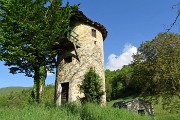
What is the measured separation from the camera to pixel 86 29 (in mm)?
24406

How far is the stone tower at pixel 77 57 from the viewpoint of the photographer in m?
22.7

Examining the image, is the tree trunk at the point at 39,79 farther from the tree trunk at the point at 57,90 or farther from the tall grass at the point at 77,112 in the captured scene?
the tall grass at the point at 77,112

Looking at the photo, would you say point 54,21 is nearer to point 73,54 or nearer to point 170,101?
point 73,54

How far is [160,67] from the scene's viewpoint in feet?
102

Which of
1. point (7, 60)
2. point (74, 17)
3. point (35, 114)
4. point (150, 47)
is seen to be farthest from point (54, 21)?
point (150, 47)

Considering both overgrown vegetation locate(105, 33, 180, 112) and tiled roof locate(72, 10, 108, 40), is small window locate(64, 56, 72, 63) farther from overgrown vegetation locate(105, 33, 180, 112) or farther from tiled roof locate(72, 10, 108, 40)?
overgrown vegetation locate(105, 33, 180, 112)

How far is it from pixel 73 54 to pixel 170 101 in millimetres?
15081

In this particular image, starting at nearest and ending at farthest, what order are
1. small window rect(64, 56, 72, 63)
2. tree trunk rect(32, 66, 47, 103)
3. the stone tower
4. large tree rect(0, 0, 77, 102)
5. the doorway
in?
1. large tree rect(0, 0, 77, 102)
2. tree trunk rect(32, 66, 47, 103)
3. the stone tower
4. the doorway
5. small window rect(64, 56, 72, 63)

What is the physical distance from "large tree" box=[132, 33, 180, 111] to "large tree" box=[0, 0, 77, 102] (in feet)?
Answer: 49.4

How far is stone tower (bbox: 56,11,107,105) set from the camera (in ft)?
74.6

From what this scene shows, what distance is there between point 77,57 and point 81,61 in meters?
0.55

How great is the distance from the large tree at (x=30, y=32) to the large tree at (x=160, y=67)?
49.4ft

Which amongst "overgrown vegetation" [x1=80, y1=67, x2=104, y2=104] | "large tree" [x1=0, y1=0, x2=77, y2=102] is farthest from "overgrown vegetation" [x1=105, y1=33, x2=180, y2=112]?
"large tree" [x1=0, y1=0, x2=77, y2=102]

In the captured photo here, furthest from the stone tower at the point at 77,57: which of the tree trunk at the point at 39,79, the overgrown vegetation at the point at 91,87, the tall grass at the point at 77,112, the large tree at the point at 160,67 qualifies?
the large tree at the point at 160,67
